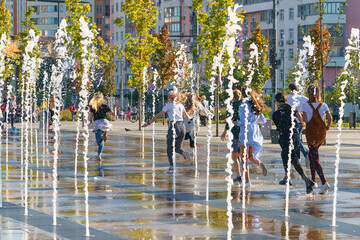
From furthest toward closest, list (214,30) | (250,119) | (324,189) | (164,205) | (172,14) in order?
(172,14) < (214,30) < (250,119) < (324,189) < (164,205)

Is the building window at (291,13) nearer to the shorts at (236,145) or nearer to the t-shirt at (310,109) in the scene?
the shorts at (236,145)

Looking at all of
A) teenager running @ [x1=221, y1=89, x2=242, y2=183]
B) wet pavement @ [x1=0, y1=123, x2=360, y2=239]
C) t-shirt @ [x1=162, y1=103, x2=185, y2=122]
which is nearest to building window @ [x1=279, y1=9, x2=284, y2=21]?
wet pavement @ [x1=0, y1=123, x2=360, y2=239]

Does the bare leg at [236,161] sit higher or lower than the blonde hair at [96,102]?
lower

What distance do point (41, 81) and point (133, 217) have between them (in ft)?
272

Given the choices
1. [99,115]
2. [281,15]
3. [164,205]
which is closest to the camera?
[164,205]

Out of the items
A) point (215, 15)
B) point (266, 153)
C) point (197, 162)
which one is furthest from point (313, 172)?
point (215, 15)

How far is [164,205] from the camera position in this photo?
13023 millimetres

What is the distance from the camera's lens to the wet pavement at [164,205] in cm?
1043

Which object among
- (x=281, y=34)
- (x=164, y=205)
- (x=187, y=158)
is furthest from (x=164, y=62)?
(x=164, y=205)

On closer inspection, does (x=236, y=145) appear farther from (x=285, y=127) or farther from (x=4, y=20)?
(x=4, y=20)

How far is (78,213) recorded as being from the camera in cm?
1208

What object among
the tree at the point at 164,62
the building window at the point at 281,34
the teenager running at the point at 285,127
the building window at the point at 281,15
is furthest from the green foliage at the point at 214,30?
the building window at the point at 281,15

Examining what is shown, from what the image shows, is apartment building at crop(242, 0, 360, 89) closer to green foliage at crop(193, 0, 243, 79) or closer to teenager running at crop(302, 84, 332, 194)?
green foliage at crop(193, 0, 243, 79)

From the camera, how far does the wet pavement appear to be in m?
10.4
